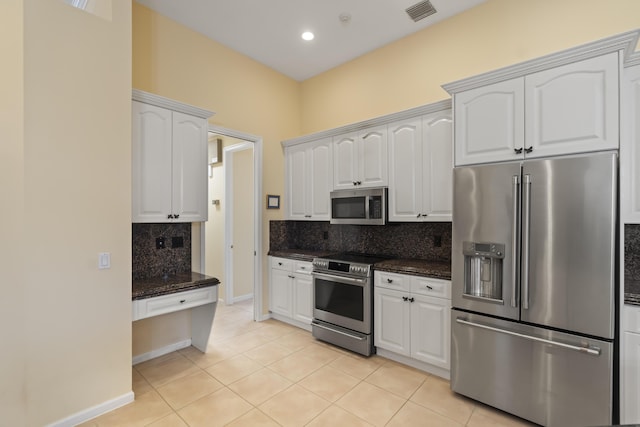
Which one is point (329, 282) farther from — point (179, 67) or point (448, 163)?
point (179, 67)

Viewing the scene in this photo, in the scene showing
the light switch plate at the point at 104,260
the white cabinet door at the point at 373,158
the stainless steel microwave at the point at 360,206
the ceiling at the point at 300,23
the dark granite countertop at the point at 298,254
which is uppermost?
the ceiling at the point at 300,23

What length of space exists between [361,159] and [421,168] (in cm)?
72

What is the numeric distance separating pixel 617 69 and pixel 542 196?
33.2 inches

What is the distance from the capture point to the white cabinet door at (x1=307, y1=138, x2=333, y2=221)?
3.79 metres

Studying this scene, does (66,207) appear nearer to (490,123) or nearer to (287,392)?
(287,392)

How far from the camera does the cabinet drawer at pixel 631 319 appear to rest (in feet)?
5.84

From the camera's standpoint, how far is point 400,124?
3154 mm

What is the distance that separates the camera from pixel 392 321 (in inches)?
114

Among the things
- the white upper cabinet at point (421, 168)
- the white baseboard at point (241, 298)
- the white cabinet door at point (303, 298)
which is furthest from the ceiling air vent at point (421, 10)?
the white baseboard at point (241, 298)

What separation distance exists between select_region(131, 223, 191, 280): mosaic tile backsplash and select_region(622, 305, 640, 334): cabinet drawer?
357 centimetres

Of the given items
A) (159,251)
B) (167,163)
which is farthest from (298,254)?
(167,163)

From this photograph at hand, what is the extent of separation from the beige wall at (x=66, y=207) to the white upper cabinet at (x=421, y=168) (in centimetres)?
244

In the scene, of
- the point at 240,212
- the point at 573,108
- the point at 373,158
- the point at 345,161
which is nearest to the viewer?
the point at 573,108

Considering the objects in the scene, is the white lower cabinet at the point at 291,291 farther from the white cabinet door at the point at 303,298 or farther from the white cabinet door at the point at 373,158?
the white cabinet door at the point at 373,158
